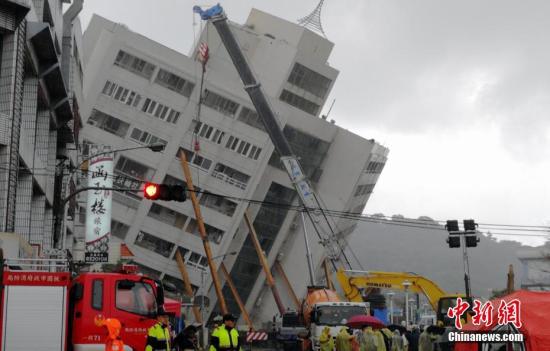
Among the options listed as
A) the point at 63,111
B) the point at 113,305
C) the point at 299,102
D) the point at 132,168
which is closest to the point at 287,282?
the point at 299,102

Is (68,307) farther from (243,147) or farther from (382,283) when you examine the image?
(243,147)

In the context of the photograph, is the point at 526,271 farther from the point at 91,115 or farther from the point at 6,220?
the point at 6,220

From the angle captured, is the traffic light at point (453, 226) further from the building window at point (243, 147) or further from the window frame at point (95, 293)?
the building window at point (243, 147)

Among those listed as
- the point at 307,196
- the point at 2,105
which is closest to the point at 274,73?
the point at 307,196

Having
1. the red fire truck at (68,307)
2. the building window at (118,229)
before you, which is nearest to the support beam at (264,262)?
Answer: the building window at (118,229)

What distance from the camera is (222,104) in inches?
2680

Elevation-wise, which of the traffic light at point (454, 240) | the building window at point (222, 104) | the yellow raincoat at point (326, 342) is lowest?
the yellow raincoat at point (326, 342)

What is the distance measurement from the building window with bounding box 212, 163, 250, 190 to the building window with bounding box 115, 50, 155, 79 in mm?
9239

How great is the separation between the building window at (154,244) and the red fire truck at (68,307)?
4633 cm

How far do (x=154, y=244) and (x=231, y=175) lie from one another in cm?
828

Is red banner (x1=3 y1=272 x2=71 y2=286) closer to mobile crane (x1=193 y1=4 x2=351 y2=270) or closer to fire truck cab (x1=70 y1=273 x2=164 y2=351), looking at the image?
fire truck cab (x1=70 y1=273 x2=164 y2=351)

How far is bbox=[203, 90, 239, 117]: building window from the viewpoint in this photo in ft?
222

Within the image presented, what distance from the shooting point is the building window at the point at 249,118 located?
6781 centimetres

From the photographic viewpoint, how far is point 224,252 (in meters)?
67.2
